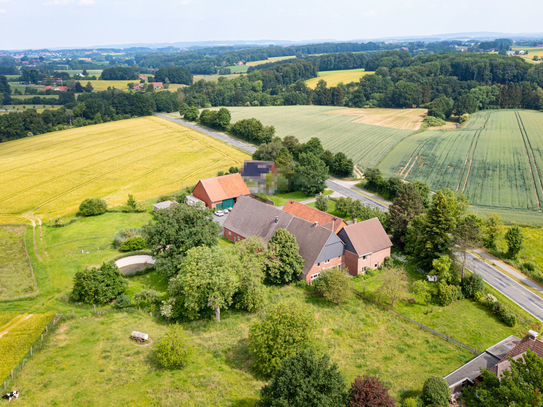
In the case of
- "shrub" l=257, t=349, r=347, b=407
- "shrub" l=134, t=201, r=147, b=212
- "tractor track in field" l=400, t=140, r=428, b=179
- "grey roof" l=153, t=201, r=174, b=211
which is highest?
"shrub" l=257, t=349, r=347, b=407

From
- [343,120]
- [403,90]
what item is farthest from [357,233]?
[403,90]

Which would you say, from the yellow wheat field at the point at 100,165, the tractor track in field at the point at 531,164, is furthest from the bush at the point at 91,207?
the tractor track in field at the point at 531,164

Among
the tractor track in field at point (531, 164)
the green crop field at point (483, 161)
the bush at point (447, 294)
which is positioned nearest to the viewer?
the bush at point (447, 294)

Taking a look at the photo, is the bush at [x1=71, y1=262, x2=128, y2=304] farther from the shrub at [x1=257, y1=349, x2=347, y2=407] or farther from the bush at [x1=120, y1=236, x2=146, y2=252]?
the shrub at [x1=257, y1=349, x2=347, y2=407]

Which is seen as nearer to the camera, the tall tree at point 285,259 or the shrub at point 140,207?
the tall tree at point 285,259

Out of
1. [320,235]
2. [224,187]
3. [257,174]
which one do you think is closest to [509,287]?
[320,235]

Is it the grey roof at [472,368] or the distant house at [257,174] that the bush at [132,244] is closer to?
the distant house at [257,174]

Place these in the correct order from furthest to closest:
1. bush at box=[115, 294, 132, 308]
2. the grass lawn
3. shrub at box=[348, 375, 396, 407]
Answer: bush at box=[115, 294, 132, 308], the grass lawn, shrub at box=[348, 375, 396, 407]

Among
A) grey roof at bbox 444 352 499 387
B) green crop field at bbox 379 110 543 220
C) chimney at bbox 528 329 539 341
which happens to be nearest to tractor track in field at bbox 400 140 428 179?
green crop field at bbox 379 110 543 220
